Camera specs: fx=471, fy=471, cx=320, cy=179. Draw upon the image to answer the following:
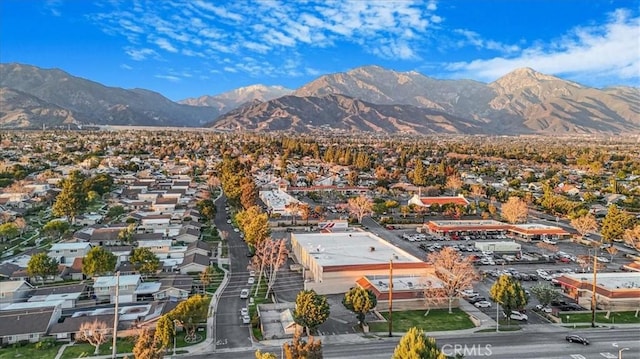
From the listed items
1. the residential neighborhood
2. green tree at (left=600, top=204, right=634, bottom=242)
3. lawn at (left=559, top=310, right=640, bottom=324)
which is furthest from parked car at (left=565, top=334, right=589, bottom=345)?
green tree at (left=600, top=204, right=634, bottom=242)

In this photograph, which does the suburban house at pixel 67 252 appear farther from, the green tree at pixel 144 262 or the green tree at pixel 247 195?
the green tree at pixel 247 195

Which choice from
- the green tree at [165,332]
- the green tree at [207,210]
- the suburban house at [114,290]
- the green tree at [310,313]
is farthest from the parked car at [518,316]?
the green tree at [207,210]

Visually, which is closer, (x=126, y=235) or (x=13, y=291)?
(x=13, y=291)

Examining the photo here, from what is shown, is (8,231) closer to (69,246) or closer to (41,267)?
(69,246)

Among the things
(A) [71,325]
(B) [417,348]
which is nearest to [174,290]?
(A) [71,325]

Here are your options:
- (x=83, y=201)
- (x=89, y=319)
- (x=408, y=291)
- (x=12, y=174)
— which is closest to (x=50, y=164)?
(x=12, y=174)

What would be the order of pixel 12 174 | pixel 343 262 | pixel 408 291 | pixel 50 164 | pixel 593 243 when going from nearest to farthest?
pixel 408 291, pixel 343 262, pixel 593 243, pixel 12 174, pixel 50 164

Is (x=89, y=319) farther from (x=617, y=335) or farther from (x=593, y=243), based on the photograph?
(x=593, y=243)
